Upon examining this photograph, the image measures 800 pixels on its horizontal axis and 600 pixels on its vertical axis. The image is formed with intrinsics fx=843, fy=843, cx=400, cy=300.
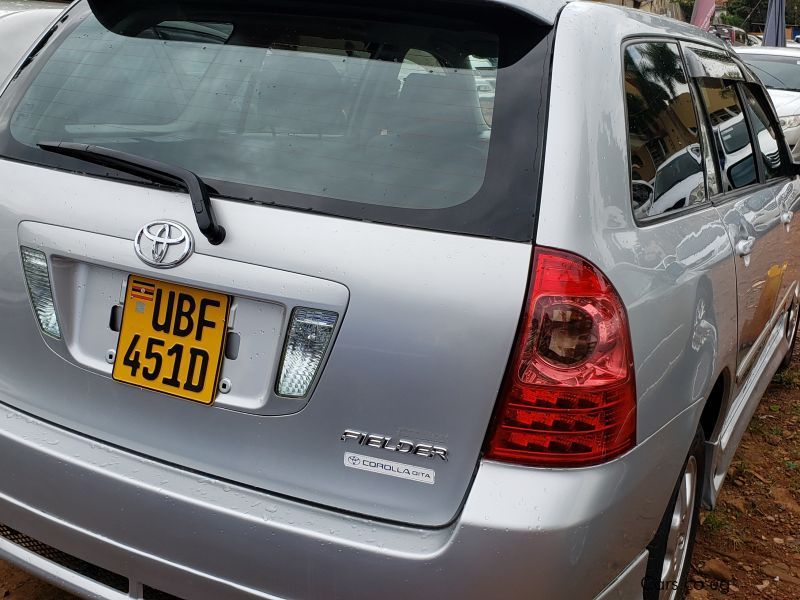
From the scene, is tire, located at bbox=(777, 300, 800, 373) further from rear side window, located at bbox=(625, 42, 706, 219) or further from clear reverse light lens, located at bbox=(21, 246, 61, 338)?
clear reverse light lens, located at bbox=(21, 246, 61, 338)

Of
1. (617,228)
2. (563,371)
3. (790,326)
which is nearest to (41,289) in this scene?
(563,371)

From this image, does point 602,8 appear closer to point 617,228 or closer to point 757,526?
point 617,228

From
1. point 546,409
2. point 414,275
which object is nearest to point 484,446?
point 546,409

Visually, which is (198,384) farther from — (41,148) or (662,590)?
(662,590)

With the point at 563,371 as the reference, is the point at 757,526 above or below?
below

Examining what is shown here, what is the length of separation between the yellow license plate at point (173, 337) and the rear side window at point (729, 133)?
5.60 ft

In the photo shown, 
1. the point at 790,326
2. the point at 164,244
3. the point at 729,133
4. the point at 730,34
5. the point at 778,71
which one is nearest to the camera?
the point at 164,244

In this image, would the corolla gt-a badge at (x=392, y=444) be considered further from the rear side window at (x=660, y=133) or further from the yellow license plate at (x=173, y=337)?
the rear side window at (x=660, y=133)

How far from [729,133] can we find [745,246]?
1.96 feet

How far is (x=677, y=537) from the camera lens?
2242mm

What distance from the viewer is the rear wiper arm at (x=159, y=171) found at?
1.64 meters

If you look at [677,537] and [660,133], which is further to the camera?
[677,537]

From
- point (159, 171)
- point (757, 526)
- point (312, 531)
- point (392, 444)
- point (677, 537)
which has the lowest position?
point (757, 526)

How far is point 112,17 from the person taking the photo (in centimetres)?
212
